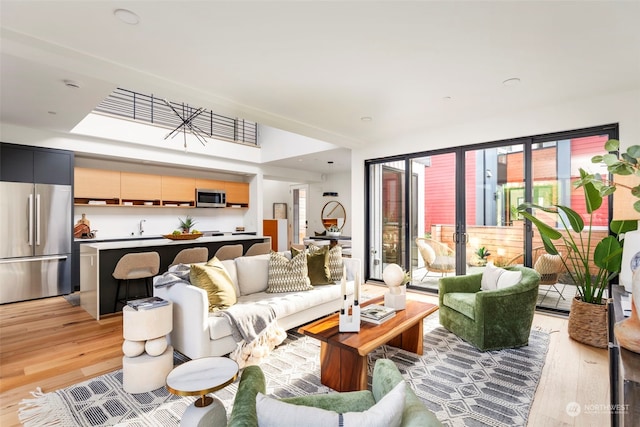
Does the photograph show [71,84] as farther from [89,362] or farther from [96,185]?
→ [96,185]

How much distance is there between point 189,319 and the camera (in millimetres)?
2592

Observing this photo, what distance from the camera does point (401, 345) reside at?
2.95 metres

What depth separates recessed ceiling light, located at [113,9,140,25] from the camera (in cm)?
214

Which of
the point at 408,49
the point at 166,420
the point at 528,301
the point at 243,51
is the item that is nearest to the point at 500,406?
the point at 528,301

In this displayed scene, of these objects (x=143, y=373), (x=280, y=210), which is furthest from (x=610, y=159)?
(x=280, y=210)

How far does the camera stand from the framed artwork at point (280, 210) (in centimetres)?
1088

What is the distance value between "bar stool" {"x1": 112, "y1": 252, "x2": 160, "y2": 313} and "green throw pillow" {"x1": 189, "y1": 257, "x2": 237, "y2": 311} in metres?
1.43

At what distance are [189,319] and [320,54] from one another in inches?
96.8

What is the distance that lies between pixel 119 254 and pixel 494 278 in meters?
4.42

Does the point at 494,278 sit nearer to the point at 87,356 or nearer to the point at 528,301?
the point at 528,301

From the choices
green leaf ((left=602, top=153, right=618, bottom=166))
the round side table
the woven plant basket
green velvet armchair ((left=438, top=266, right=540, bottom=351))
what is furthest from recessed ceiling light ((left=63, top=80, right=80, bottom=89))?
the woven plant basket

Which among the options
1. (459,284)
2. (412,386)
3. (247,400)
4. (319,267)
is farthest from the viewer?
(319,267)

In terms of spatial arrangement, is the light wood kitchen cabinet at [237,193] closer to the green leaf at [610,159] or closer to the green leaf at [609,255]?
the green leaf at [609,255]

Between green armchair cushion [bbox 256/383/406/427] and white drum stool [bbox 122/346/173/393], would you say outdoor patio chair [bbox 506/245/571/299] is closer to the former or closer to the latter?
green armchair cushion [bbox 256/383/406/427]
